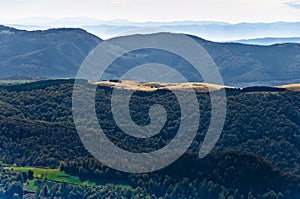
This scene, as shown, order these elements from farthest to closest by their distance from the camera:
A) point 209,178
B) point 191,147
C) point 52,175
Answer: point 191,147 → point 52,175 → point 209,178

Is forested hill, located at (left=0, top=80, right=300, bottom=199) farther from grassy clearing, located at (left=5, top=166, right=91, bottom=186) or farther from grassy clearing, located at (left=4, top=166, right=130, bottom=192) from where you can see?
grassy clearing, located at (left=5, top=166, right=91, bottom=186)

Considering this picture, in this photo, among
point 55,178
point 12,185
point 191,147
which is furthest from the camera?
point 191,147

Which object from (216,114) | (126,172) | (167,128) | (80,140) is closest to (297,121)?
(216,114)

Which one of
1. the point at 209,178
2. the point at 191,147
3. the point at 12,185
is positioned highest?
the point at 209,178

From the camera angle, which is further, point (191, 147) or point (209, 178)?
point (191, 147)

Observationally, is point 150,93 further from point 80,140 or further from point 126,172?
point 126,172

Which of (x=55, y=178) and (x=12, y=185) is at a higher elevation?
(x=55, y=178)

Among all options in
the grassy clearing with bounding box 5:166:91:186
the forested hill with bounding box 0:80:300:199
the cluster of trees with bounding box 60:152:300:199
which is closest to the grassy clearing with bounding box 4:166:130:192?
the grassy clearing with bounding box 5:166:91:186

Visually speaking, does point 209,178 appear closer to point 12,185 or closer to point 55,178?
point 55,178

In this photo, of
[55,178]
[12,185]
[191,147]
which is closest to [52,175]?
[55,178]
